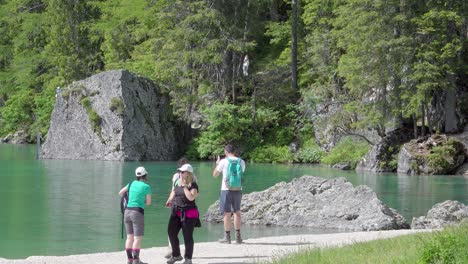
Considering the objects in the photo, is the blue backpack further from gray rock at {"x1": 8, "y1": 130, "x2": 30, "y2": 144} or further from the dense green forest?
gray rock at {"x1": 8, "y1": 130, "x2": 30, "y2": 144}

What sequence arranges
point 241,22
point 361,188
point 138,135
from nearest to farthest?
point 361,188, point 138,135, point 241,22

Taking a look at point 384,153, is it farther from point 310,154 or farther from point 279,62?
point 279,62

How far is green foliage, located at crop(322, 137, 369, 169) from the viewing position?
42.6 m

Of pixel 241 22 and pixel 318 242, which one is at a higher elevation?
pixel 241 22

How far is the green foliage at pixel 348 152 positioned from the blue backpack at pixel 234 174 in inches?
1079

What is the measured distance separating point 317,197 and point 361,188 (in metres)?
1.11

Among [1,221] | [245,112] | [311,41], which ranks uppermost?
[311,41]

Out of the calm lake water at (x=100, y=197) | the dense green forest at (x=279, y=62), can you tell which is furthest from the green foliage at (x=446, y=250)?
the dense green forest at (x=279, y=62)

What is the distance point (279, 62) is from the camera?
52.8 metres

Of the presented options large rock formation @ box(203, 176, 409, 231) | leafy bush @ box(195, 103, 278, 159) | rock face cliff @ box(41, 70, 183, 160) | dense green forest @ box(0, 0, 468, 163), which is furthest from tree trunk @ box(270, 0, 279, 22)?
large rock formation @ box(203, 176, 409, 231)

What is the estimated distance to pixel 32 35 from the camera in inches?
3083

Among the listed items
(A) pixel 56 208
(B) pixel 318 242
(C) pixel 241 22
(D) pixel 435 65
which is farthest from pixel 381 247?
(C) pixel 241 22

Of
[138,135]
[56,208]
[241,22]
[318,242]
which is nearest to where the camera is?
[318,242]

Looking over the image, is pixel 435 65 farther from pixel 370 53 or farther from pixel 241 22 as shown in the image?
pixel 241 22
